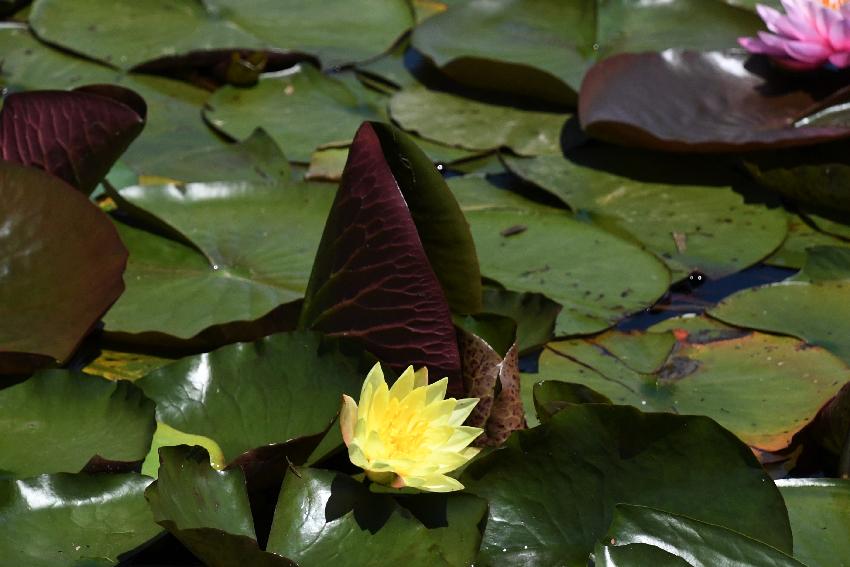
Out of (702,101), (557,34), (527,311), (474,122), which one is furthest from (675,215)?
(557,34)

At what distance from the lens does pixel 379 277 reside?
1.43 meters

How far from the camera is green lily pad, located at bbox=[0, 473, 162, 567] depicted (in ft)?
4.01

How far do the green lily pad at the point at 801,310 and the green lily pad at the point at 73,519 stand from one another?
1.15m

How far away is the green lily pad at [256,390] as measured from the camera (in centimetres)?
140

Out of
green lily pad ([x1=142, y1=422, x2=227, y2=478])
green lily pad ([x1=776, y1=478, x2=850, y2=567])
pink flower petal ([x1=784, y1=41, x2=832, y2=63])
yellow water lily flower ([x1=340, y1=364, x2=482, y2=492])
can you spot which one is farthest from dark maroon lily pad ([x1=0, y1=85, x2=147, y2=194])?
pink flower petal ([x1=784, y1=41, x2=832, y2=63])

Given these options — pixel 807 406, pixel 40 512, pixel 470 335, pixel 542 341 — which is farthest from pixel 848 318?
pixel 40 512

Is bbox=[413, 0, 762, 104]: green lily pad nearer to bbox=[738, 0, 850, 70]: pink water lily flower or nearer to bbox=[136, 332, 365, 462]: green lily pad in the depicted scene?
bbox=[738, 0, 850, 70]: pink water lily flower

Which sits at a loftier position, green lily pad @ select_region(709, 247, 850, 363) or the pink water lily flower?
the pink water lily flower

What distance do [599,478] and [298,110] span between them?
1.66m

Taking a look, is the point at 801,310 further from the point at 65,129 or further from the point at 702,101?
the point at 65,129

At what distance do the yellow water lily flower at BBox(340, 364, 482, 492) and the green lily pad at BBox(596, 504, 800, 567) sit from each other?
19 centimetres

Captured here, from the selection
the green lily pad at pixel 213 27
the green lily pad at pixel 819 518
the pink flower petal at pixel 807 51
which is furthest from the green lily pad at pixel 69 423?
the pink flower petal at pixel 807 51

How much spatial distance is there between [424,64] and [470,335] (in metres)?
1.63

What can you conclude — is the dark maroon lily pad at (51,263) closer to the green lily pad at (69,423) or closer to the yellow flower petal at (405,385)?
the green lily pad at (69,423)
